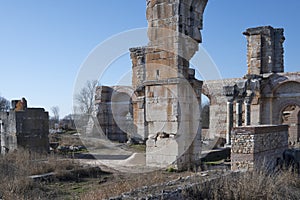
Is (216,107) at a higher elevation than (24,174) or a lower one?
higher

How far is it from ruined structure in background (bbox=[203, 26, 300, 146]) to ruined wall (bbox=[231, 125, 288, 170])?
1025cm

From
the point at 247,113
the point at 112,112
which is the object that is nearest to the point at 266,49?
the point at 247,113

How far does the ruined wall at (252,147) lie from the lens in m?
7.63

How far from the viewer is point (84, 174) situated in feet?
28.3

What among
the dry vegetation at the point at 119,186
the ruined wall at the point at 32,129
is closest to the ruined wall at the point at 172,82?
the dry vegetation at the point at 119,186

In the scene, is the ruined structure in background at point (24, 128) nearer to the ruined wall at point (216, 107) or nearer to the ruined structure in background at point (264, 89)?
the ruined structure in background at point (264, 89)

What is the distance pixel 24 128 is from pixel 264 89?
1405 cm

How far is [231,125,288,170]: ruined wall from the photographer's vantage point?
25.0 feet

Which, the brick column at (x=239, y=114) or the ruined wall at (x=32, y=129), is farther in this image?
the brick column at (x=239, y=114)

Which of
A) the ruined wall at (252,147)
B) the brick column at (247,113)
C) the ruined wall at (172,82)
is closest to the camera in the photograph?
the ruined wall at (252,147)

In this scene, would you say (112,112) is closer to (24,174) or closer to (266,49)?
(266,49)

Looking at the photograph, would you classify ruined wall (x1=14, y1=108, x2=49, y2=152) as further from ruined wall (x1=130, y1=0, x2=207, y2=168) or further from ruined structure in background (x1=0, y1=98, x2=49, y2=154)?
ruined wall (x1=130, y1=0, x2=207, y2=168)

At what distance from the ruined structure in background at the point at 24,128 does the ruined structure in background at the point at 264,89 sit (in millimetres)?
10931

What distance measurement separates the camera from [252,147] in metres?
7.65
